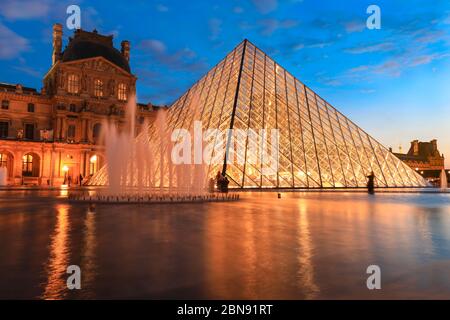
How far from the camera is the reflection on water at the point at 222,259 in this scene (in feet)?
10.9

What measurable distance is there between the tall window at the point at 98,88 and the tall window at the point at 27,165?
12.1 meters

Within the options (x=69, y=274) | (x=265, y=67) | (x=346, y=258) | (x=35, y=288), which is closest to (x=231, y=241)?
(x=346, y=258)

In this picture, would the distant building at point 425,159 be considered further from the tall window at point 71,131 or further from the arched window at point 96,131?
the tall window at point 71,131

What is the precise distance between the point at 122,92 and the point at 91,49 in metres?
7.22

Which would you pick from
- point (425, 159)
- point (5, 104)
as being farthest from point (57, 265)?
point (425, 159)

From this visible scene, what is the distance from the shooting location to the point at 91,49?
2031 inches

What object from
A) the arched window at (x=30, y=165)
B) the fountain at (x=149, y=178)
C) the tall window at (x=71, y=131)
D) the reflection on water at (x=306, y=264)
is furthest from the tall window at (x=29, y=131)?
the reflection on water at (x=306, y=264)

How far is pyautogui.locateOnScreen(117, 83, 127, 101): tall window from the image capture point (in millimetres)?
52781

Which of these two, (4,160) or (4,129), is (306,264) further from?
(4,129)

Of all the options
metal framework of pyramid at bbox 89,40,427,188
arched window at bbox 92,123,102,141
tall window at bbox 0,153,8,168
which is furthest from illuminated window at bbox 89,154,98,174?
metal framework of pyramid at bbox 89,40,427,188

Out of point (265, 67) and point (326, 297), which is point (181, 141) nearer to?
point (265, 67)

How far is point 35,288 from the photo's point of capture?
3.34 meters

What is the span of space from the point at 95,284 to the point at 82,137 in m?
48.5

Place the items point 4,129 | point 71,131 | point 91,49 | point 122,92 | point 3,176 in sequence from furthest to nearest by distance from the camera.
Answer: point 122,92
point 91,49
point 71,131
point 4,129
point 3,176
